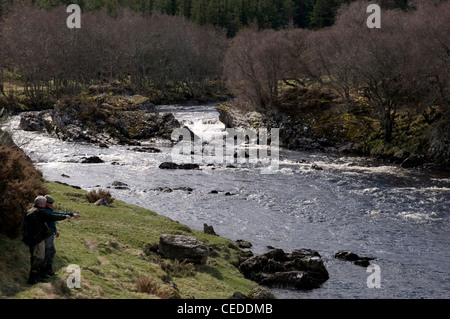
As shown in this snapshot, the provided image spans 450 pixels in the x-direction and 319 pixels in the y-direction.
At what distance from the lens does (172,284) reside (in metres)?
15.8

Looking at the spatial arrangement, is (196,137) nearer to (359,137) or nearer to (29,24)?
(359,137)

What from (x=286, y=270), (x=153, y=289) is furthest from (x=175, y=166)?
(x=153, y=289)

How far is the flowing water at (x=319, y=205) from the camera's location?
68.9 feet

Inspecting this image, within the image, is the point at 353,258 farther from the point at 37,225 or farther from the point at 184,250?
the point at 37,225

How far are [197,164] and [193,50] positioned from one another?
68.6 m

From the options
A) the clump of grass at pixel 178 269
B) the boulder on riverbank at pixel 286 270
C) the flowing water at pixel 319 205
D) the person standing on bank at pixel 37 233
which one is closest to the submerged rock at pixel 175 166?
the flowing water at pixel 319 205

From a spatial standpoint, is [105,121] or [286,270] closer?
[286,270]

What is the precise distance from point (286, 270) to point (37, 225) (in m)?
11.3

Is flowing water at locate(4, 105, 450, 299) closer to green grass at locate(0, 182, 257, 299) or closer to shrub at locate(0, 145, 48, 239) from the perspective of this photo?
green grass at locate(0, 182, 257, 299)

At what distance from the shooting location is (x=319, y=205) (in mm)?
32344

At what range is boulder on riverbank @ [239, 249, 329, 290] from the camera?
768 inches

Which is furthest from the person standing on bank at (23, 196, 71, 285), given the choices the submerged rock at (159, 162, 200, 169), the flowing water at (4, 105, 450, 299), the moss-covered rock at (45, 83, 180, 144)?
the moss-covered rock at (45, 83, 180, 144)

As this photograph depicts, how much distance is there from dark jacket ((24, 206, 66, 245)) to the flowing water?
9.74 metres

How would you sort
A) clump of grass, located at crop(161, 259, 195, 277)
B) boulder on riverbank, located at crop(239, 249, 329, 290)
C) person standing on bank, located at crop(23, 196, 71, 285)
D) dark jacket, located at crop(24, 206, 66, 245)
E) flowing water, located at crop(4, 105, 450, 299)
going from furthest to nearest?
flowing water, located at crop(4, 105, 450, 299) → boulder on riverbank, located at crop(239, 249, 329, 290) → clump of grass, located at crop(161, 259, 195, 277) → dark jacket, located at crop(24, 206, 66, 245) → person standing on bank, located at crop(23, 196, 71, 285)
